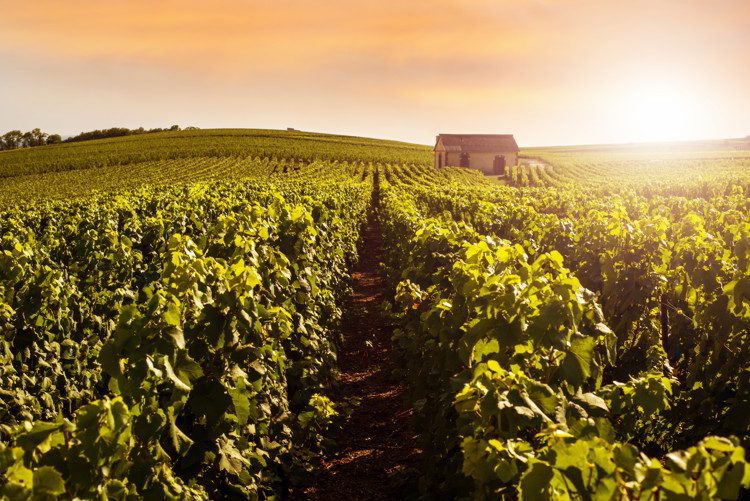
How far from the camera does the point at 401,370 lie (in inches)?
310

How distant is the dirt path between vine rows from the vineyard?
1.3 inches

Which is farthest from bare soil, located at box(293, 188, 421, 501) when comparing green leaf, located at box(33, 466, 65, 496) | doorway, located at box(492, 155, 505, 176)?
doorway, located at box(492, 155, 505, 176)

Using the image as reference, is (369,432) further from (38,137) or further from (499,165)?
(38,137)

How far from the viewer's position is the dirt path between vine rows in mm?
5531

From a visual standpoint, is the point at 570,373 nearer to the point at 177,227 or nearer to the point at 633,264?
the point at 633,264

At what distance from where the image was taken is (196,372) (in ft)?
11.3

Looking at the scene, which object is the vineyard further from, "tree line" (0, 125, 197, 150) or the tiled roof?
"tree line" (0, 125, 197, 150)

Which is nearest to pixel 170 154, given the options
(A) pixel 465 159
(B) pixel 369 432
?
(A) pixel 465 159

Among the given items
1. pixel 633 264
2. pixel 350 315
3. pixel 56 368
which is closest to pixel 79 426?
pixel 56 368

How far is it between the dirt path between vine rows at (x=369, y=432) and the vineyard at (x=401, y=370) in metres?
0.03

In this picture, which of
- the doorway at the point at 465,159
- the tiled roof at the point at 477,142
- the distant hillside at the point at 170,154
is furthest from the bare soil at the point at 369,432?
the distant hillside at the point at 170,154

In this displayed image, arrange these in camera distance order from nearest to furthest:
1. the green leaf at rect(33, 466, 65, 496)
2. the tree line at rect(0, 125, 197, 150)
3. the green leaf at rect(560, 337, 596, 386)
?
1. the green leaf at rect(33, 466, 65, 496)
2. the green leaf at rect(560, 337, 596, 386)
3. the tree line at rect(0, 125, 197, 150)

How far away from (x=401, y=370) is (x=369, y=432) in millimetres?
1292

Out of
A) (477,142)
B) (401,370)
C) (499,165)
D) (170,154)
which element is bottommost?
(401,370)
